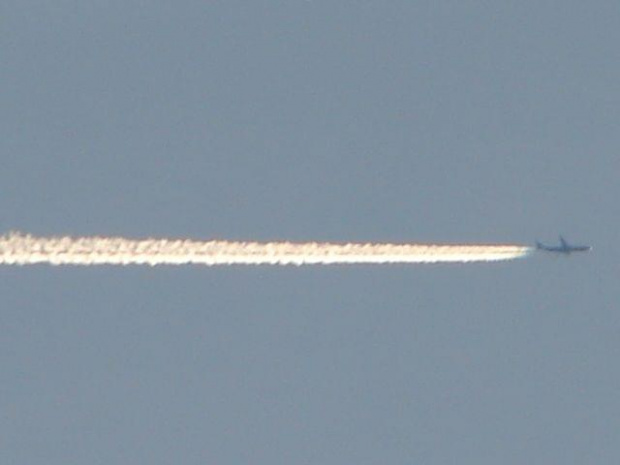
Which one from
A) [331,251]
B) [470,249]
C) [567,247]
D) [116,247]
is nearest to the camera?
[116,247]

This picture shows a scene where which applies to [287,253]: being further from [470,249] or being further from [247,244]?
[470,249]

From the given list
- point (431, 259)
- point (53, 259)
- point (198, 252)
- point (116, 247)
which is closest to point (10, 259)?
point (53, 259)

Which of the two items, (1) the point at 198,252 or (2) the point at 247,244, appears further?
(2) the point at 247,244

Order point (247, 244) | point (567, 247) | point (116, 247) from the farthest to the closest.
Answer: point (567, 247) → point (247, 244) → point (116, 247)

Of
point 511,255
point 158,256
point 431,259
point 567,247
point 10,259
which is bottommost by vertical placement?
point 10,259

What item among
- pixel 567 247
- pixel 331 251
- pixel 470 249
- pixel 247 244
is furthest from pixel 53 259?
pixel 567 247

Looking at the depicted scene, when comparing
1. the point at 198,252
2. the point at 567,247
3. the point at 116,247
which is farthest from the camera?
the point at 567,247

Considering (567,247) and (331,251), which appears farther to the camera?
(567,247)

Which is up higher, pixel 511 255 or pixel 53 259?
pixel 511 255

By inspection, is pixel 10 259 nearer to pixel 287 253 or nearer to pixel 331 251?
pixel 287 253
